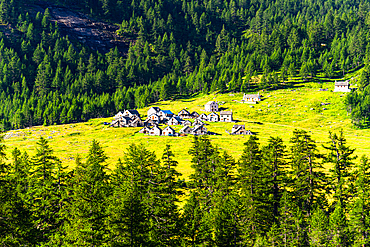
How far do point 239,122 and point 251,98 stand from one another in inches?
1204

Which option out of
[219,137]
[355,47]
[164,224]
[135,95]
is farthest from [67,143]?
[355,47]

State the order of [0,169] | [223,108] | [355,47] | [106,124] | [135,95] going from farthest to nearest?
Answer: [355,47] < [135,95] < [223,108] < [106,124] < [0,169]

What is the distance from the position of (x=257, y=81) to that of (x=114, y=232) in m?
163

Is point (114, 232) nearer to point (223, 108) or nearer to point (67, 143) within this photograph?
point (67, 143)

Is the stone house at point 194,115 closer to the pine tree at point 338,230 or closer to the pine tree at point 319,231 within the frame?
the pine tree at point 338,230

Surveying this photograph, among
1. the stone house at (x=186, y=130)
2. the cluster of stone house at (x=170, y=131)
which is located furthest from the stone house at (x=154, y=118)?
the stone house at (x=186, y=130)

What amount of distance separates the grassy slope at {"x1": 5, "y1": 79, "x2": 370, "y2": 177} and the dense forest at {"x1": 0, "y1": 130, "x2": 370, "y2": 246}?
34.4 metres

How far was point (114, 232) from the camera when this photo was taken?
995 inches

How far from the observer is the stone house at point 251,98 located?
150m

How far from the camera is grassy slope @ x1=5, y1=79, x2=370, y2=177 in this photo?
9244cm

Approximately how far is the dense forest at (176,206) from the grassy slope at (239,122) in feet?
113

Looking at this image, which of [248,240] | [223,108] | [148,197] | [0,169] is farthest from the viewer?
[223,108]

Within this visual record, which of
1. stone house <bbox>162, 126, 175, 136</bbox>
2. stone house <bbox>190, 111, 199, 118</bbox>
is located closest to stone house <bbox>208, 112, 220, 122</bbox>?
stone house <bbox>190, 111, 199, 118</bbox>

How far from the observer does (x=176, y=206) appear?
104 ft
